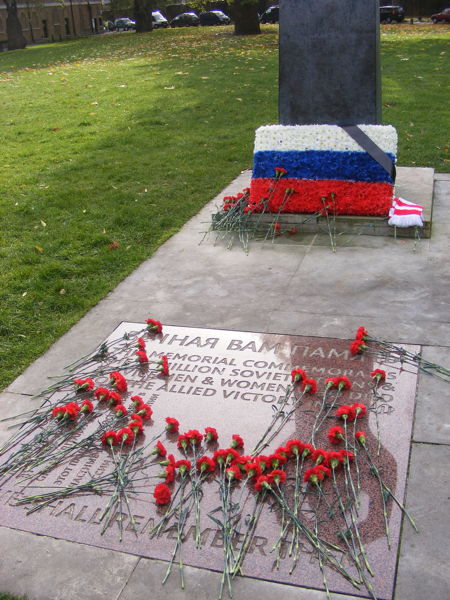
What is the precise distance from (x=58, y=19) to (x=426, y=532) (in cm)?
6440

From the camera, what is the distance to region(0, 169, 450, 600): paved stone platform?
2.82 metres

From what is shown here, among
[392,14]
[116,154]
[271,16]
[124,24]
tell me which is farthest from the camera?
[124,24]

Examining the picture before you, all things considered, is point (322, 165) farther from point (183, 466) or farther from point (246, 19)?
point (246, 19)

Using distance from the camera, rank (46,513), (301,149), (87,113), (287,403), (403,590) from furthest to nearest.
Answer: (87,113), (301,149), (287,403), (46,513), (403,590)

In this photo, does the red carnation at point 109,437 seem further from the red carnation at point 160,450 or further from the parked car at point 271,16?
the parked car at point 271,16

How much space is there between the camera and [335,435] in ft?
11.4

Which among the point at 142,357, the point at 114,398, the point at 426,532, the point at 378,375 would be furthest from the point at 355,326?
the point at 426,532

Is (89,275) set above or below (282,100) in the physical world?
below

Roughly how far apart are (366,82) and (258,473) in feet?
14.0

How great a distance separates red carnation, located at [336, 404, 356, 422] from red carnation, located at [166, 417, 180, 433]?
2.90 feet

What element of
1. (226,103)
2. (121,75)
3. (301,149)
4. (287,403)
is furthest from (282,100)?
(121,75)

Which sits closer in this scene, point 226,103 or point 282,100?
point 282,100

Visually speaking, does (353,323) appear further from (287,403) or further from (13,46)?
(13,46)

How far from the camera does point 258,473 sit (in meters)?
3.26
